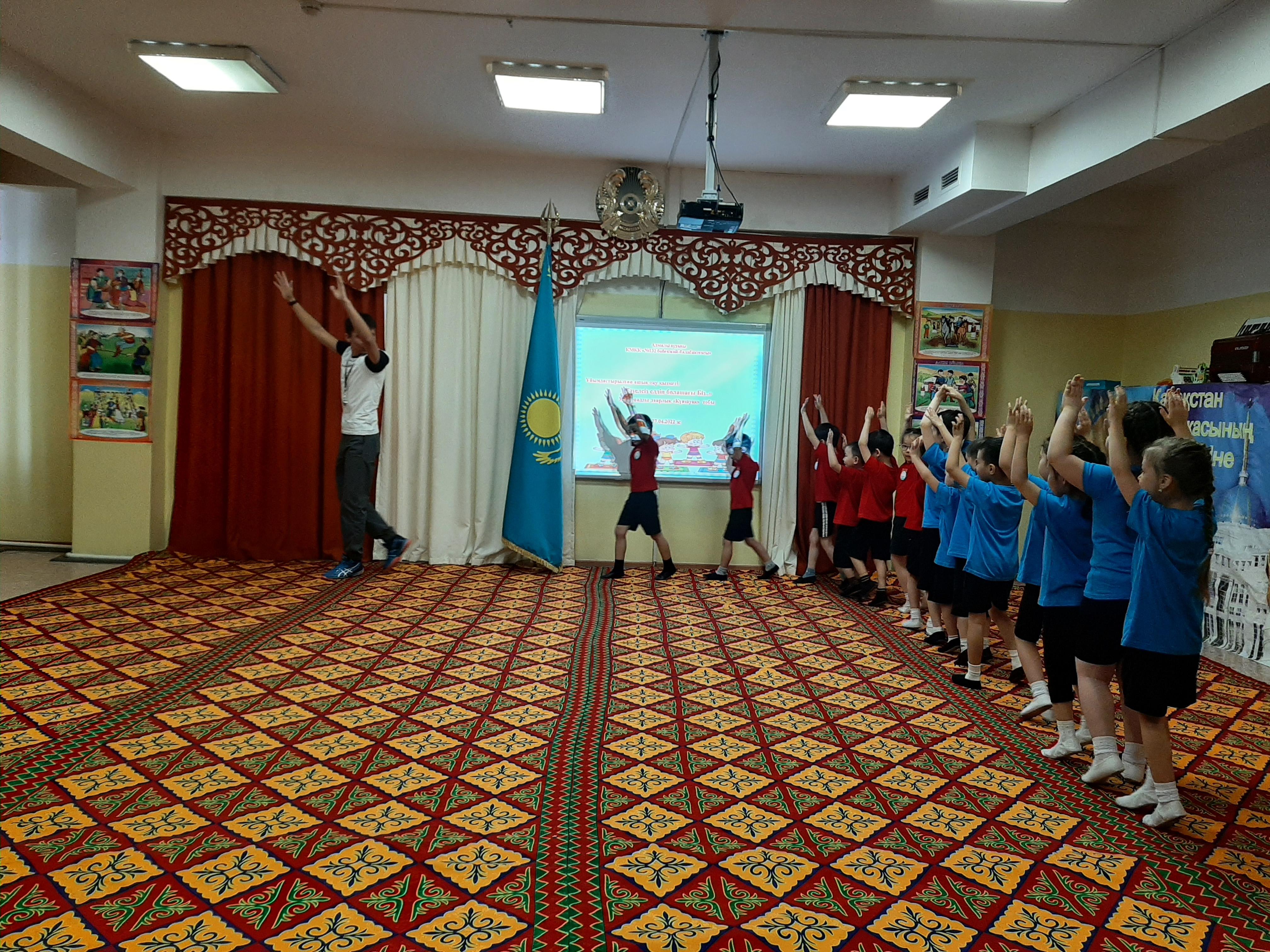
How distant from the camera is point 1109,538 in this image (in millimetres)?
2887

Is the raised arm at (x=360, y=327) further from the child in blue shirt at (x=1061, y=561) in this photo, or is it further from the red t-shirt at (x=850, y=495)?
the child in blue shirt at (x=1061, y=561)

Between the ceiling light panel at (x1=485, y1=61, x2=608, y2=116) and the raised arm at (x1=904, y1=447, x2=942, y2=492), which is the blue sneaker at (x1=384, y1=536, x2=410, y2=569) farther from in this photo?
the raised arm at (x1=904, y1=447, x2=942, y2=492)

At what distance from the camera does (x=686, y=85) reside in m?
4.98

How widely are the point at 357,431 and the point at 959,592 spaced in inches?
163

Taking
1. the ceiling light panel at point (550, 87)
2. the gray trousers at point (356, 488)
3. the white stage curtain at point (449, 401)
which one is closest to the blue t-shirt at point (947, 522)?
the ceiling light panel at point (550, 87)

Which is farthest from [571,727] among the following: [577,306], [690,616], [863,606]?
[577,306]

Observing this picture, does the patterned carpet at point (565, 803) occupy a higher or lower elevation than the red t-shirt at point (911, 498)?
lower

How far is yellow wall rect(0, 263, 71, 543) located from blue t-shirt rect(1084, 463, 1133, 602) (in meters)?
7.34

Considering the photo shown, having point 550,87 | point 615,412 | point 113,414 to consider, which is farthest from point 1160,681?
point 113,414

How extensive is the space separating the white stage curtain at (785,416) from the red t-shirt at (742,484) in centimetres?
→ 52

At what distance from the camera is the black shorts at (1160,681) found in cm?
261

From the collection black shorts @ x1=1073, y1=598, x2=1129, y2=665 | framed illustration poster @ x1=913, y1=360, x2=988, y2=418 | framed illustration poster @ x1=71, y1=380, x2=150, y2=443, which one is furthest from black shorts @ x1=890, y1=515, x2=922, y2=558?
framed illustration poster @ x1=71, y1=380, x2=150, y2=443

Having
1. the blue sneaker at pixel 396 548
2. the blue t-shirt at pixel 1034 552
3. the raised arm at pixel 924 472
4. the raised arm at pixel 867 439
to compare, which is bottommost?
the blue sneaker at pixel 396 548

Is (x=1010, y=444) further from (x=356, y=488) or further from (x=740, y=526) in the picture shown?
(x=356, y=488)
